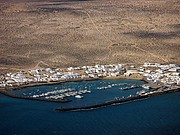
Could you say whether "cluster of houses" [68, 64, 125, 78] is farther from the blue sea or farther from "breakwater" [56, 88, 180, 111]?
"breakwater" [56, 88, 180, 111]

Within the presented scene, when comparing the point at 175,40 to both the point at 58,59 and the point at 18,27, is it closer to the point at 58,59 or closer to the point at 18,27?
the point at 58,59

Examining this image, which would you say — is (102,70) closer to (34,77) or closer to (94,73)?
(94,73)

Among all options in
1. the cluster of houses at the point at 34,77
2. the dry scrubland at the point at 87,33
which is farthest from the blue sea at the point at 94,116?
the dry scrubland at the point at 87,33

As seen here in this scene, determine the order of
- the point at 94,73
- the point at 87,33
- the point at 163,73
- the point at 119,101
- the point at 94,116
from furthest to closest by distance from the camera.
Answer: the point at 87,33, the point at 94,73, the point at 163,73, the point at 119,101, the point at 94,116

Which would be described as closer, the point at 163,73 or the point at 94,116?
the point at 94,116

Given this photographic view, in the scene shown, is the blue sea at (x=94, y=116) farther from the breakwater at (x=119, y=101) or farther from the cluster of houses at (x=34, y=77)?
the cluster of houses at (x=34, y=77)

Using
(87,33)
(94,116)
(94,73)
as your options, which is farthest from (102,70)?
(87,33)
